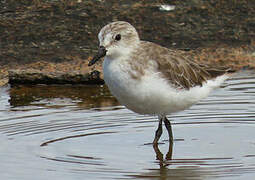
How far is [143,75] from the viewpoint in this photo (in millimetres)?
8008

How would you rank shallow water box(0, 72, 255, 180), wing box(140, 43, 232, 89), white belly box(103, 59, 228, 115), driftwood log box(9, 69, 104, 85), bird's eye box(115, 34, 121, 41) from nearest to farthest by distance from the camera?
shallow water box(0, 72, 255, 180), white belly box(103, 59, 228, 115), bird's eye box(115, 34, 121, 41), wing box(140, 43, 232, 89), driftwood log box(9, 69, 104, 85)

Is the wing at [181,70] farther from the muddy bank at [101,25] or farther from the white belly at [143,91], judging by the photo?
the muddy bank at [101,25]

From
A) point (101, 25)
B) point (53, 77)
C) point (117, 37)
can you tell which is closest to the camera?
point (117, 37)

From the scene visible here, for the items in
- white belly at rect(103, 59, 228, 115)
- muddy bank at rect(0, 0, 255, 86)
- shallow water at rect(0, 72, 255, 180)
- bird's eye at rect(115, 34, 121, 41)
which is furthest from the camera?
muddy bank at rect(0, 0, 255, 86)

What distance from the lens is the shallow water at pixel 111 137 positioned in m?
7.37

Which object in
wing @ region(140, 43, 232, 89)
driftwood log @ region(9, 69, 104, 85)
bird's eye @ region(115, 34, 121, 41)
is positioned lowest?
driftwood log @ region(9, 69, 104, 85)

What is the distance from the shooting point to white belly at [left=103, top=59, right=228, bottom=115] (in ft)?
26.1

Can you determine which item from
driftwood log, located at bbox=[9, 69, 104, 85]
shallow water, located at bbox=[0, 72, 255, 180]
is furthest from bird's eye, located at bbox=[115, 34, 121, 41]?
driftwood log, located at bbox=[9, 69, 104, 85]

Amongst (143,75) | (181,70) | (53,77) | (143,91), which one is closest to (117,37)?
(143,75)

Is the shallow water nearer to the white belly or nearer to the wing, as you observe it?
the white belly

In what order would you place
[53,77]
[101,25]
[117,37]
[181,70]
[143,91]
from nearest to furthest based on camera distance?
[143,91] → [117,37] → [181,70] → [53,77] → [101,25]

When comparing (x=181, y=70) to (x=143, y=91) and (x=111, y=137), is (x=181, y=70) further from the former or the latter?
(x=111, y=137)

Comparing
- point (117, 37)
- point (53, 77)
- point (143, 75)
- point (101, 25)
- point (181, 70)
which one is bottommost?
point (53, 77)

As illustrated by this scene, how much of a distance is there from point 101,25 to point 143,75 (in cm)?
651
